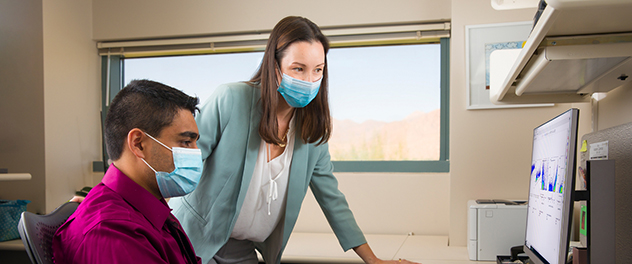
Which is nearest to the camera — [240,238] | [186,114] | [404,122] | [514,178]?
[186,114]

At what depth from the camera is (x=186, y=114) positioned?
973 mm

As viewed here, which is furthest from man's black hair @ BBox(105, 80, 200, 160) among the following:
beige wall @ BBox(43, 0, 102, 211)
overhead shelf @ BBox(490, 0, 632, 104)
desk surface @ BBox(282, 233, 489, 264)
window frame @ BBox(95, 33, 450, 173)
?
beige wall @ BBox(43, 0, 102, 211)

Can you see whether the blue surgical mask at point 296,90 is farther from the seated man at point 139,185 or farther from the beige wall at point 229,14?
the beige wall at point 229,14

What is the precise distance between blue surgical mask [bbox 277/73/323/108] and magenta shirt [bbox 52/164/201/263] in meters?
0.55

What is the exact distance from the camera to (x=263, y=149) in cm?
132

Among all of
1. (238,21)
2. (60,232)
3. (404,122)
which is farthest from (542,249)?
(238,21)

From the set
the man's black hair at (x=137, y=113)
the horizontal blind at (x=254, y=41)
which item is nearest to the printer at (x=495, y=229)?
the horizontal blind at (x=254, y=41)

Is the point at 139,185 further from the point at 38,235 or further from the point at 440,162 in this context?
the point at 440,162

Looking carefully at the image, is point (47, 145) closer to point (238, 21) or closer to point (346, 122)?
point (238, 21)

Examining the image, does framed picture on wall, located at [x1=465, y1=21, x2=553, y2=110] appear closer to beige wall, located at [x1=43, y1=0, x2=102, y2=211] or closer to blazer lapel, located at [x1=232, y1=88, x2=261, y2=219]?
blazer lapel, located at [x1=232, y1=88, x2=261, y2=219]

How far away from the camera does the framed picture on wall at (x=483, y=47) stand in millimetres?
2125

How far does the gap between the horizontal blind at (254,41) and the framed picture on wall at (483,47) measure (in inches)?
14.2

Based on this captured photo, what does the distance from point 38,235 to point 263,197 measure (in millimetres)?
691

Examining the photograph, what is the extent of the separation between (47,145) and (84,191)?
373 mm
